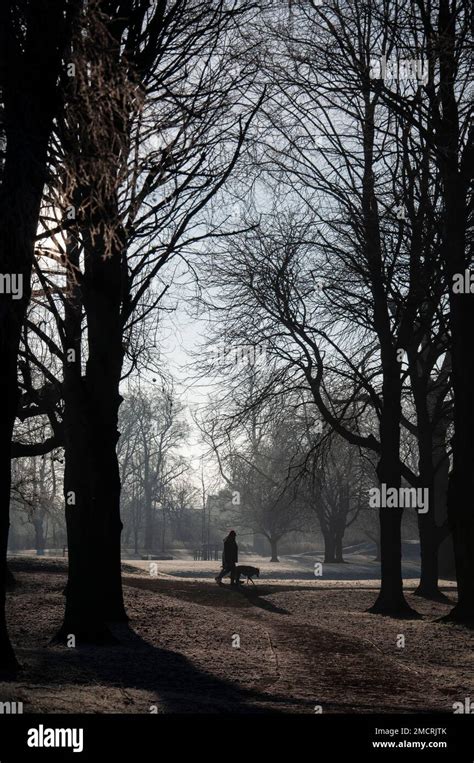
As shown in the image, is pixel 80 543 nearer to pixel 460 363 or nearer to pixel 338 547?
pixel 460 363

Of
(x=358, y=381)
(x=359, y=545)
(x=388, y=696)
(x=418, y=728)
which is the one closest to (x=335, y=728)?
(x=418, y=728)

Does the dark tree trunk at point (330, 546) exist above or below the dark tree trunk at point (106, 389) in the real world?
below

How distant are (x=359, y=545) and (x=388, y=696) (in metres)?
71.5

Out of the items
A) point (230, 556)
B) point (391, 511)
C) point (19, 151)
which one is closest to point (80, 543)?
point (19, 151)

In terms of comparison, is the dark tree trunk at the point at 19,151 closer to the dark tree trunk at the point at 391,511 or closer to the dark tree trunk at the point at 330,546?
the dark tree trunk at the point at 391,511

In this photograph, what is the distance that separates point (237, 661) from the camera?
12047mm

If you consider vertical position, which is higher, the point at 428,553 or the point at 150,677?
the point at 428,553

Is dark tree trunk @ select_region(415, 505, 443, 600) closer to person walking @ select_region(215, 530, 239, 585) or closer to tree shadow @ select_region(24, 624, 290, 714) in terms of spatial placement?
person walking @ select_region(215, 530, 239, 585)

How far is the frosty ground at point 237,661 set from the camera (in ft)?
27.9

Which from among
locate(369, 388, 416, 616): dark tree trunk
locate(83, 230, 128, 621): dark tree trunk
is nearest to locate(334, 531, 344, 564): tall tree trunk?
locate(369, 388, 416, 616): dark tree trunk

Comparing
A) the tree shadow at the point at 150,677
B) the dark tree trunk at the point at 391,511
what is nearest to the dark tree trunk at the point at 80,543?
the tree shadow at the point at 150,677

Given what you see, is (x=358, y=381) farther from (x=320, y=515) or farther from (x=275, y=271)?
(x=320, y=515)

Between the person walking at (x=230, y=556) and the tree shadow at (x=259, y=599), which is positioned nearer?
the tree shadow at (x=259, y=599)

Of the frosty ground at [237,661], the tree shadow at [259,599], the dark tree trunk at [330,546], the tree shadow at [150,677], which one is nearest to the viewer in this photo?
the tree shadow at [150,677]
